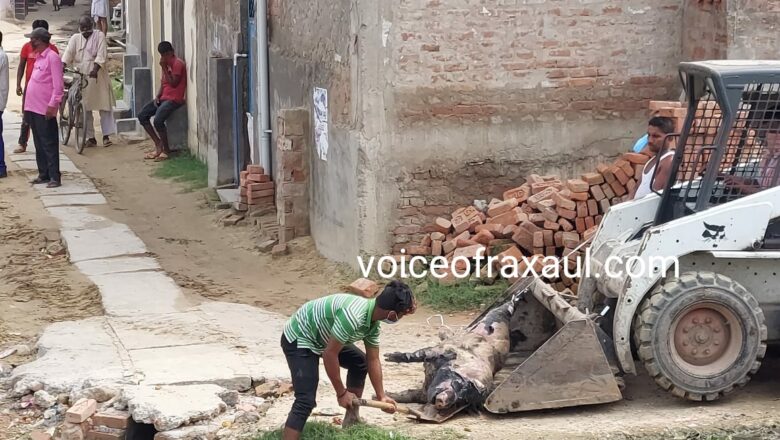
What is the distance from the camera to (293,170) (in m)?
12.2

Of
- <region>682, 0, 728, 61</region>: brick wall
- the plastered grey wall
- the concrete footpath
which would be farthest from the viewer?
the plastered grey wall

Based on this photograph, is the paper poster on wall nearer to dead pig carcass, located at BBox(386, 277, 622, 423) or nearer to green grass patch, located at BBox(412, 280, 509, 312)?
green grass patch, located at BBox(412, 280, 509, 312)

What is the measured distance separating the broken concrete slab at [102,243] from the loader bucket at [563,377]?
19.4 ft

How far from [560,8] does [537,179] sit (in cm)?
153

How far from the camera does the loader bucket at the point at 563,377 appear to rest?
23.8 ft

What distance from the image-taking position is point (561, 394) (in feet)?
24.0

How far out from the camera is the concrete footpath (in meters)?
7.81

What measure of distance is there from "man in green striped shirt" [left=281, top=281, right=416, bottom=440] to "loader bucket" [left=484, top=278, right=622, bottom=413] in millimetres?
767

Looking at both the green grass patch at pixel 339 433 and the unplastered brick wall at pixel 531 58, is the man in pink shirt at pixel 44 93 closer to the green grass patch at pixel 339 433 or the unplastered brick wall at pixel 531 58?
the unplastered brick wall at pixel 531 58

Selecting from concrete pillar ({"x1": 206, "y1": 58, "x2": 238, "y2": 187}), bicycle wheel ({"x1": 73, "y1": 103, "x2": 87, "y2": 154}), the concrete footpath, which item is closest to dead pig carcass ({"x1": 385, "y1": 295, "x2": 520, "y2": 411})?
the concrete footpath

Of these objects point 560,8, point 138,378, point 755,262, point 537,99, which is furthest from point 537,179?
point 138,378

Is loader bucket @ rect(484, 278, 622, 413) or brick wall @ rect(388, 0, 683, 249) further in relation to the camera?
brick wall @ rect(388, 0, 683, 249)

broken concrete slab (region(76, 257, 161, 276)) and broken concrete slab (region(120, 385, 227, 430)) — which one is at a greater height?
broken concrete slab (region(76, 257, 161, 276))

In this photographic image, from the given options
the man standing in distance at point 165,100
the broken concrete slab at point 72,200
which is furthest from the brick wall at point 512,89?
the man standing in distance at point 165,100
